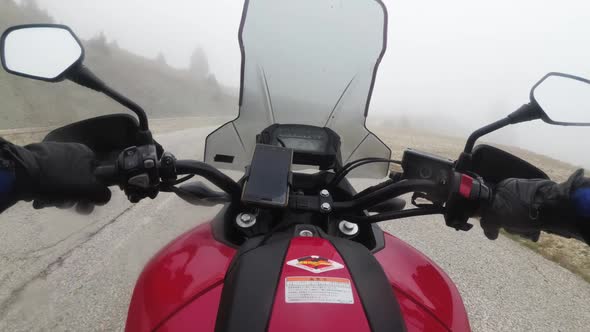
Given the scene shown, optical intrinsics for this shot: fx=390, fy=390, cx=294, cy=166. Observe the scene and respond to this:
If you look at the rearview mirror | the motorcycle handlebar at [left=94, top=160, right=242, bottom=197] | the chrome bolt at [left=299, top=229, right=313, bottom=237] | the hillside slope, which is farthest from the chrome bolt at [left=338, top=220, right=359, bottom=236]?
the hillside slope

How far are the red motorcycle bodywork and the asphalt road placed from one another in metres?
1.33

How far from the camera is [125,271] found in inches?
135

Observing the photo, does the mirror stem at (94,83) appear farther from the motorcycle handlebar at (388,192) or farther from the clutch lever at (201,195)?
the motorcycle handlebar at (388,192)

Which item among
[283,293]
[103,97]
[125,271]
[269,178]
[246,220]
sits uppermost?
[269,178]

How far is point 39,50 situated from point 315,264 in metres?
1.30

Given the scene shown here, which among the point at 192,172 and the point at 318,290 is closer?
the point at 318,290

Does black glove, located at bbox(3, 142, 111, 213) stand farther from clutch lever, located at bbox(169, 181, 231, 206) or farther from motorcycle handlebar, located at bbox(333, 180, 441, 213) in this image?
motorcycle handlebar, located at bbox(333, 180, 441, 213)

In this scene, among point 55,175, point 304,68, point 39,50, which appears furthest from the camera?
point 304,68

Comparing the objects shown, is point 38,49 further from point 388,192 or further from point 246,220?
point 388,192

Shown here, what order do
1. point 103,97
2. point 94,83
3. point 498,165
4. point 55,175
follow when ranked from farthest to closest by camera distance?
point 103,97 → point 498,165 → point 94,83 → point 55,175

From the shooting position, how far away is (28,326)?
2.61 m

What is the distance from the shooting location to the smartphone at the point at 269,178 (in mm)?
1269

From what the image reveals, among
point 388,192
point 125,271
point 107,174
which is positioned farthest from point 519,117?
point 125,271

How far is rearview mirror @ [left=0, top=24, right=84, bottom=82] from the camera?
4.59 feet
